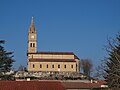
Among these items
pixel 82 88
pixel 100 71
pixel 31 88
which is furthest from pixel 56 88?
pixel 82 88

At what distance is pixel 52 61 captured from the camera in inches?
5394

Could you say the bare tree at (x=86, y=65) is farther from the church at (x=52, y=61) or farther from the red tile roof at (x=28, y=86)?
the red tile roof at (x=28, y=86)

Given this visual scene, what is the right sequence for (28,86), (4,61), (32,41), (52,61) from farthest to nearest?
(32,41), (52,61), (4,61), (28,86)

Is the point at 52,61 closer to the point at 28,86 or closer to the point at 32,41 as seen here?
the point at 32,41

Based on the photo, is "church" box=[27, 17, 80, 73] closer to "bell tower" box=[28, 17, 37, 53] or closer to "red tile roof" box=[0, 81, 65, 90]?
"bell tower" box=[28, 17, 37, 53]

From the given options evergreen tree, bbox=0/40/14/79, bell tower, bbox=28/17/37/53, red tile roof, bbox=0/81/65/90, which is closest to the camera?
red tile roof, bbox=0/81/65/90

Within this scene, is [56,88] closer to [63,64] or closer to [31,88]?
[31,88]

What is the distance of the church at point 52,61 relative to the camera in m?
135

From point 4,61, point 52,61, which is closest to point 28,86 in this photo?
point 4,61

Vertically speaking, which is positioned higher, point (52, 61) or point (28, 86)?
point (52, 61)

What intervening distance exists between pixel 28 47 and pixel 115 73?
11961 cm

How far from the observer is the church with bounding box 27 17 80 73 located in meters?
135

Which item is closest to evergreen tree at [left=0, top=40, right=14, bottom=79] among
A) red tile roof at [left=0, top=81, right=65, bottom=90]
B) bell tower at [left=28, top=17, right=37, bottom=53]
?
red tile roof at [left=0, top=81, right=65, bottom=90]

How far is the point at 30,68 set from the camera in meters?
133
